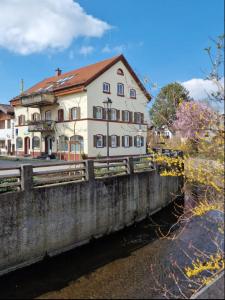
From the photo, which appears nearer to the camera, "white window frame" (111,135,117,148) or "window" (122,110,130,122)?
"white window frame" (111,135,117,148)

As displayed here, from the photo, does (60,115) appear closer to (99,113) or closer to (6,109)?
(99,113)

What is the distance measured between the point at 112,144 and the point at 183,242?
18.5m

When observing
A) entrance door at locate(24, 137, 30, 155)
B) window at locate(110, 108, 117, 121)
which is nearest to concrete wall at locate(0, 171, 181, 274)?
window at locate(110, 108, 117, 121)

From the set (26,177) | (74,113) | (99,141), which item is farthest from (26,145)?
(26,177)

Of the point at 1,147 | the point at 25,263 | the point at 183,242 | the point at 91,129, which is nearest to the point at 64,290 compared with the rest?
the point at 25,263

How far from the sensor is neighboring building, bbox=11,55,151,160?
26109 mm

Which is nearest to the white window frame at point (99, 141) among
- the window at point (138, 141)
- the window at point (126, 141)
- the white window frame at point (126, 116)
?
the window at point (126, 141)

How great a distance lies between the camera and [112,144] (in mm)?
28234

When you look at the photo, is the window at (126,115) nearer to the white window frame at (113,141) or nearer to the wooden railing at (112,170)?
the white window frame at (113,141)

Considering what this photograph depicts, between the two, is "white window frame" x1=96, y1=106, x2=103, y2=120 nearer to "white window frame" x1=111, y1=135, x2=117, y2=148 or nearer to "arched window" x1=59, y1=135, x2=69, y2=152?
"white window frame" x1=111, y1=135, x2=117, y2=148

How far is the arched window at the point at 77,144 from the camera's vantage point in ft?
86.2

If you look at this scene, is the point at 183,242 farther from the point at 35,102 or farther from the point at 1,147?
the point at 1,147

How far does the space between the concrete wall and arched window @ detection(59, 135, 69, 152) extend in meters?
15.4

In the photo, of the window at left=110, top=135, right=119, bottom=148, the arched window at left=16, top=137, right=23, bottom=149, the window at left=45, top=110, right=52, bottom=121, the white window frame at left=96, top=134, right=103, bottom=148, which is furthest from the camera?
the arched window at left=16, top=137, right=23, bottom=149
